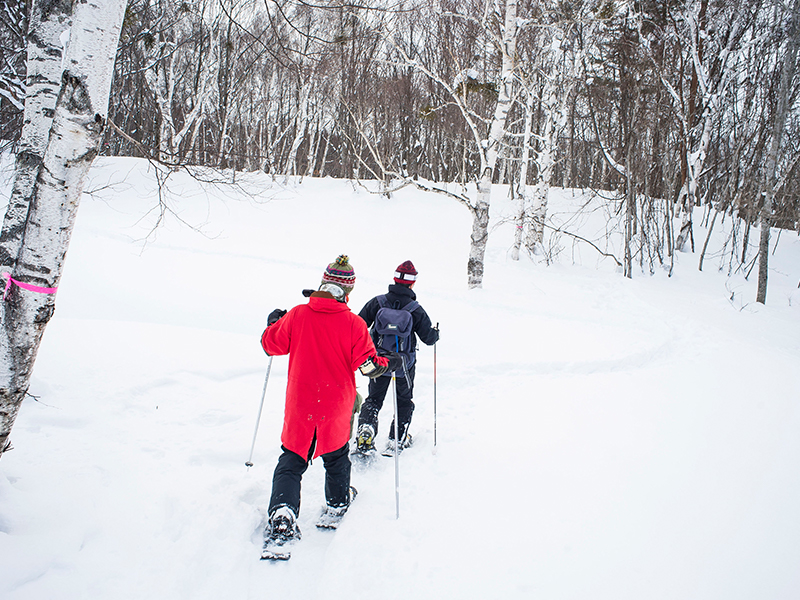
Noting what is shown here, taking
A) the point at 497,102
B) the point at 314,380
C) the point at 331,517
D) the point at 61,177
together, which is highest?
the point at 497,102

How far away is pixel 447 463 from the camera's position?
343 centimetres

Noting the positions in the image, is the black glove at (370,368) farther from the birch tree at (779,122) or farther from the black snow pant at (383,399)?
the birch tree at (779,122)

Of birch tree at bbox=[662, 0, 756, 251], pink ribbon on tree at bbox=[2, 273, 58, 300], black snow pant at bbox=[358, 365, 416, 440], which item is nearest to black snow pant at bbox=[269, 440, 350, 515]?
black snow pant at bbox=[358, 365, 416, 440]

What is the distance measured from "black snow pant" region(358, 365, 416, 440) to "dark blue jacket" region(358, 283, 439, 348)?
14.2 inches

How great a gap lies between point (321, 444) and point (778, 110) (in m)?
10.9

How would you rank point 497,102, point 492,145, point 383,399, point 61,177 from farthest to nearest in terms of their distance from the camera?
point 492,145 → point 497,102 → point 383,399 → point 61,177

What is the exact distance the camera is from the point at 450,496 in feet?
9.89

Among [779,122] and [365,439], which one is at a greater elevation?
[779,122]

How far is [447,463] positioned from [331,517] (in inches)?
43.2

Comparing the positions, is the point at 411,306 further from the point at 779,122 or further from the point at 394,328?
the point at 779,122

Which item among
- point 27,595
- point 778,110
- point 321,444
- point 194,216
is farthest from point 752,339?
→ point 194,216

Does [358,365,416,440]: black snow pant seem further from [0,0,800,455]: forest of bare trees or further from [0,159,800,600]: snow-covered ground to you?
[0,0,800,455]: forest of bare trees

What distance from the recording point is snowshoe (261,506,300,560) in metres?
2.36

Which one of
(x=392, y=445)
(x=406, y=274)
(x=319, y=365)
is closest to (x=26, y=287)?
(x=319, y=365)
